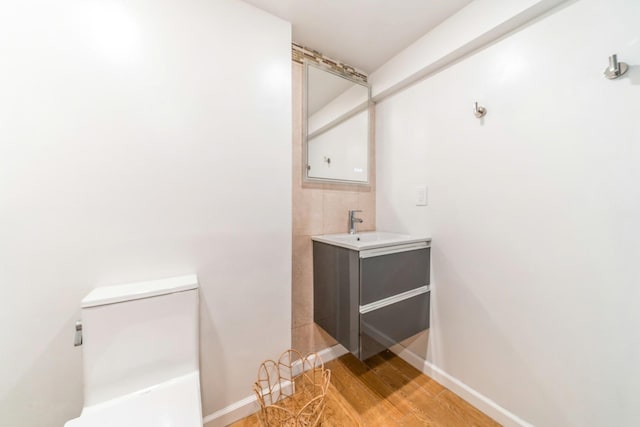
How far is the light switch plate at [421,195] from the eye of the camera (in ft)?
5.10

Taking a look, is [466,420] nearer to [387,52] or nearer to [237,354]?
[237,354]

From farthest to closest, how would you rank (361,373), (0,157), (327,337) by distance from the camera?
1. (327,337)
2. (361,373)
3. (0,157)

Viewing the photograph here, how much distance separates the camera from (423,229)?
5.18 feet

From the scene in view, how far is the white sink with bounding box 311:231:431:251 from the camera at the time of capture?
1.25 metres

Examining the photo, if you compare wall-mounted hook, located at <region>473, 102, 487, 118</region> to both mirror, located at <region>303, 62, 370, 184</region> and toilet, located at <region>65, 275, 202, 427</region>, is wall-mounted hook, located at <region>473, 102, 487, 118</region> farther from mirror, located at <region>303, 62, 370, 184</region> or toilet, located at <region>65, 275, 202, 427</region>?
toilet, located at <region>65, 275, 202, 427</region>

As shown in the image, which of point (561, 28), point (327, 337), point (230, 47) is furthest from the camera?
point (327, 337)

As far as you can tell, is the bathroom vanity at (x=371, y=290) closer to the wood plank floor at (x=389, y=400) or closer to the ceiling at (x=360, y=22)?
the wood plank floor at (x=389, y=400)

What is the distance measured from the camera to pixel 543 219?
1052mm

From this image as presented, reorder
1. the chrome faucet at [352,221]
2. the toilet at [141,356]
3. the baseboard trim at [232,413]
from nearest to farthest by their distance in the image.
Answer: the toilet at [141,356]
the baseboard trim at [232,413]
the chrome faucet at [352,221]

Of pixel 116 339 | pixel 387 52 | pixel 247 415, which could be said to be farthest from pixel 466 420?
pixel 387 52

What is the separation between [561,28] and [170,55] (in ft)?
5.86

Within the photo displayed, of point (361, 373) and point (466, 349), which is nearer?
point (466, 349)

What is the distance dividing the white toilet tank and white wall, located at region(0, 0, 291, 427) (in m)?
0.15

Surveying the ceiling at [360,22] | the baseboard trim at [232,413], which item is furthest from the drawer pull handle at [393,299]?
the ceiling at [360,22]
